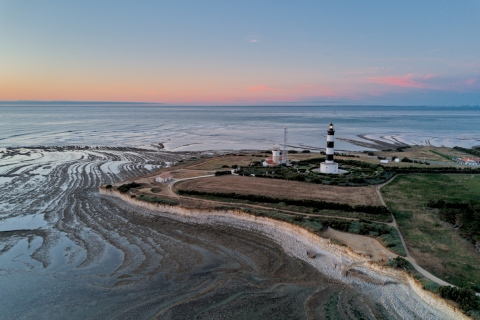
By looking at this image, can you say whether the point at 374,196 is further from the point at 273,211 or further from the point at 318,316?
the point at 318,316

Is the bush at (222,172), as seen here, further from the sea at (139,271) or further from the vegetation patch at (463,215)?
the vegetation patch at (463,215)

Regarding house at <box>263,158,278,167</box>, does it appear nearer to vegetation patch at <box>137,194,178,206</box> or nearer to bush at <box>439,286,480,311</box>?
vegetation patch at <box>137,194,178,206</box>

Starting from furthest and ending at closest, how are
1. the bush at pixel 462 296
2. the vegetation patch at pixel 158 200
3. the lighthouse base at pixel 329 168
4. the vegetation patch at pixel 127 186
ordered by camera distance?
1. the lighthouse base at pixel 329 168
2. the vegetation patch at pixel 127 186
3. the vegetation patch at pixel 158 200
4. the bush at pixel 462 296

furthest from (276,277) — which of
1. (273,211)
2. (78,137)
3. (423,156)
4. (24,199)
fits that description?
(78,137)

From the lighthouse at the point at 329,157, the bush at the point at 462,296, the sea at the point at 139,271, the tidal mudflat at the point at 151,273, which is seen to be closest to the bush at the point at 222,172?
the lighthouse at the point at 329,157

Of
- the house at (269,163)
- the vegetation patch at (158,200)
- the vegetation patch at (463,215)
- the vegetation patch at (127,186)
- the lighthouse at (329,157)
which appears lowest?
the vegetation patch at (158,200)

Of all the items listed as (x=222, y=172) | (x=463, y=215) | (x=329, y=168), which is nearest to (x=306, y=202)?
(x=463, y=215)

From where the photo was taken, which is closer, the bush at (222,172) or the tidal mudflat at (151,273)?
the tidal mudflat at (151,273)

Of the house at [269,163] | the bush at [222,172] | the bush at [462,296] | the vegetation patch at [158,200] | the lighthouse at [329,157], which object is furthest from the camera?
the house at [269,163]
